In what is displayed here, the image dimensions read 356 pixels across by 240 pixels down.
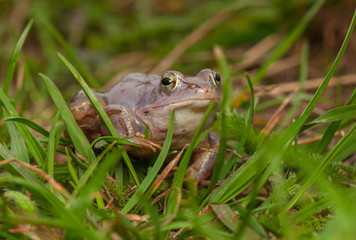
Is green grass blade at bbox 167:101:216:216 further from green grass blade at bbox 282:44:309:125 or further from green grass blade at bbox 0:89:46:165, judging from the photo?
green grass blade at bbox 282:44:309:125

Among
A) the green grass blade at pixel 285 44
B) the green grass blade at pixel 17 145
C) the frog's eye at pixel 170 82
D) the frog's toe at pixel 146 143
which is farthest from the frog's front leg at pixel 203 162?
the green grass blade at pixel 285 44

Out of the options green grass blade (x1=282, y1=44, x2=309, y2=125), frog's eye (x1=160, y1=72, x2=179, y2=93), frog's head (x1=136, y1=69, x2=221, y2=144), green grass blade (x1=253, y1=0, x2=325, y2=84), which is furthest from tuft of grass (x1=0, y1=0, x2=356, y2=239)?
green grass blade (x1=253, y1=0, x2=325, y2=84)

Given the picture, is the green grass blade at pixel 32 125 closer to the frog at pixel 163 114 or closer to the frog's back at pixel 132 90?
the frog at pixel 163 114

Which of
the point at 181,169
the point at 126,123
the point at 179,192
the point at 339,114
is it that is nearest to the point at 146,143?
the point at 126,123

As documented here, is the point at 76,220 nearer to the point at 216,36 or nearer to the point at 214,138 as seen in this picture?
the point at 214,138

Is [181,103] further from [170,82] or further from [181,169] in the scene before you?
[181,169]

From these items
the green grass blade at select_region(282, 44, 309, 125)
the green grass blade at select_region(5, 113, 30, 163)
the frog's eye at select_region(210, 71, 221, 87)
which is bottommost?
the green grass blade at select_region(282, 44, 309, 125)
